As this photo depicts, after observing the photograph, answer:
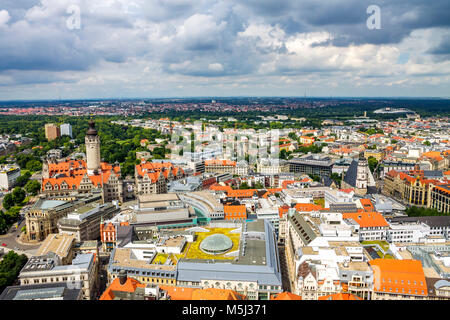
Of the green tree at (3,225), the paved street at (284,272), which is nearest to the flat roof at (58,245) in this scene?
the green tree at (3,225)

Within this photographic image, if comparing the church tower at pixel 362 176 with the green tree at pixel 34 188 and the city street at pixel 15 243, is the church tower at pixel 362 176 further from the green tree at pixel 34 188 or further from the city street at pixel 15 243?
the green tree at pixel 34 188

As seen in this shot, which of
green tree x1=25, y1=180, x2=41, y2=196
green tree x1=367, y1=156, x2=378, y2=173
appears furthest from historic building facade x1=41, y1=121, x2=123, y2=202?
green tree x1=367, y1=156, x2=378, y2=173

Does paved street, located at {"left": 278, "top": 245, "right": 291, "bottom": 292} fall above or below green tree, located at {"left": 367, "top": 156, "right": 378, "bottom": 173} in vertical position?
below

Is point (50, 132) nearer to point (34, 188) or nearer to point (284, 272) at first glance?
point (34, 188)

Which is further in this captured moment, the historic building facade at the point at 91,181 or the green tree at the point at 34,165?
the green tree at the point at 34,165

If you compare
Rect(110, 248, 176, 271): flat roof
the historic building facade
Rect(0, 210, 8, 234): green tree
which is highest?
the historic building facade

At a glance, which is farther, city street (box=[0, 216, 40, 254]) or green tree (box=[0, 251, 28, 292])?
city street (box=[0, 216, 40, 254])

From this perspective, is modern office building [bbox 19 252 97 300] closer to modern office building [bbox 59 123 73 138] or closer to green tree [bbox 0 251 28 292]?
green tree [bbox 0 251 28 292]
